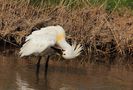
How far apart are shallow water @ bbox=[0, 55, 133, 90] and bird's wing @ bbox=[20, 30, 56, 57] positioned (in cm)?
43

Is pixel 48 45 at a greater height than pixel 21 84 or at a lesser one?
greater

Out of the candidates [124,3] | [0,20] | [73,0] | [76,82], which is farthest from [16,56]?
[124,3]

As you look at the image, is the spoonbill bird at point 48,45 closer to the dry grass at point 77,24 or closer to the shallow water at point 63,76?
the shallow water at point 63,76

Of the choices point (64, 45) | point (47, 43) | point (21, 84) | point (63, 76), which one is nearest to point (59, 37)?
point (64, 45)

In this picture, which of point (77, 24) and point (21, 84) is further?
point (77, 24)

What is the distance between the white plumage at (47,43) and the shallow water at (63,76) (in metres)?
0.42

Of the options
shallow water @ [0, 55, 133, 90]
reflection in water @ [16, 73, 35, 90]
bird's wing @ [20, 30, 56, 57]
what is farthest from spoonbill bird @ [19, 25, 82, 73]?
reflection in water @ [16, 73, 35, 90]

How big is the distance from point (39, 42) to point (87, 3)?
3270 millimetres

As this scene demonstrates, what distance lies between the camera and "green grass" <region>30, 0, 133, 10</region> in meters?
12.5

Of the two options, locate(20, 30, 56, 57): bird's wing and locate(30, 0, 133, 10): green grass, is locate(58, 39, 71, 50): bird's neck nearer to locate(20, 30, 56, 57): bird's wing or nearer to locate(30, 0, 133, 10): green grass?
locate(20, 30, 56, 57): bird's wing

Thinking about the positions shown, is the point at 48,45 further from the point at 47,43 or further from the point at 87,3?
the point at 87,3

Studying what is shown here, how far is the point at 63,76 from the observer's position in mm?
9727

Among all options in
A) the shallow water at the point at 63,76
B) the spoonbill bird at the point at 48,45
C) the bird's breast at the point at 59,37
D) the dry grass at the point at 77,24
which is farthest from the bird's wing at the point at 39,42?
the dry grass at the point at 77,24

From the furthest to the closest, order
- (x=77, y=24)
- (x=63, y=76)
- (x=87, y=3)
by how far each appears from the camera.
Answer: (x=87, y=3) < (x=77, y=24) < (x=63, y=76)
